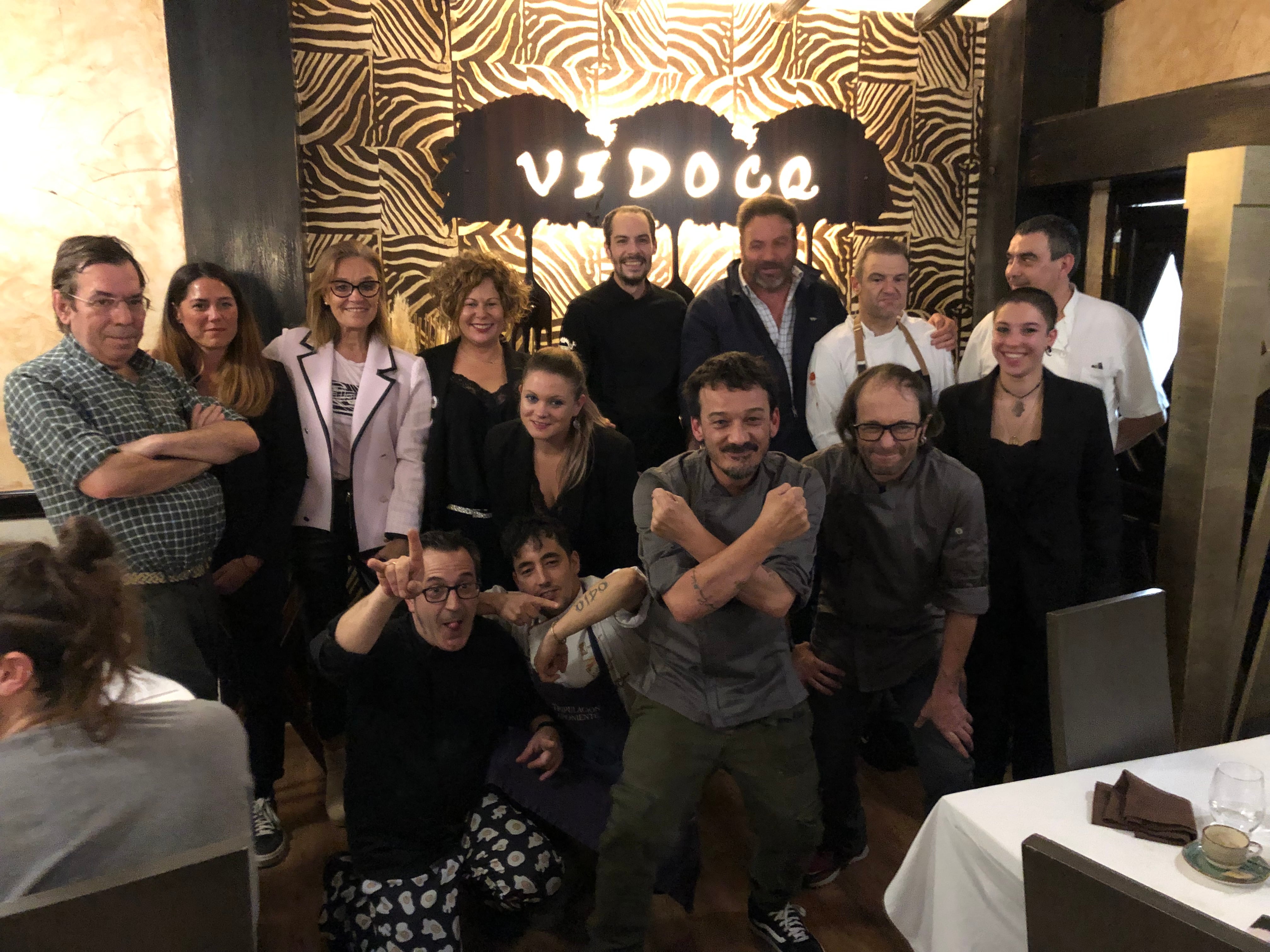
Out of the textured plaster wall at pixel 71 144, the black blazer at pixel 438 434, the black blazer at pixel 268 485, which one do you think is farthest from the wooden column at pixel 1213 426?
the textured plaster wall at pixel 71 144

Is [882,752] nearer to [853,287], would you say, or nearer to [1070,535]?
[1070,535]

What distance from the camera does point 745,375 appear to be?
6.83 ft

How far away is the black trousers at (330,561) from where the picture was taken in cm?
282

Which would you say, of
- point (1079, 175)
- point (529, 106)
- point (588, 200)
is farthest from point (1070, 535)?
point (529, 106)

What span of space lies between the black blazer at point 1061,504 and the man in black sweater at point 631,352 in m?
1.15

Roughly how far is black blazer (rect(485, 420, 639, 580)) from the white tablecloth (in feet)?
4.08

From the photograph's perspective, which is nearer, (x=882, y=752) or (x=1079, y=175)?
(x=882, y=752)

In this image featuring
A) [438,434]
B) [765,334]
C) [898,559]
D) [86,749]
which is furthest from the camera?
[765,334]

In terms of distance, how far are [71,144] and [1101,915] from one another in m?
3.82

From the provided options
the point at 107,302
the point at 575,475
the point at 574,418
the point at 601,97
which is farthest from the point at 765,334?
the point at 107,302

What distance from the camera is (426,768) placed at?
217cm

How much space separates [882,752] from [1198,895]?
193 centimetres

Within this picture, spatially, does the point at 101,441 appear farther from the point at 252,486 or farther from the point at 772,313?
the point at 772,313

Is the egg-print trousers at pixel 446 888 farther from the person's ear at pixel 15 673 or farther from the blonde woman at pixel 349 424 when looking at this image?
the person's ear at pixel 15 673
